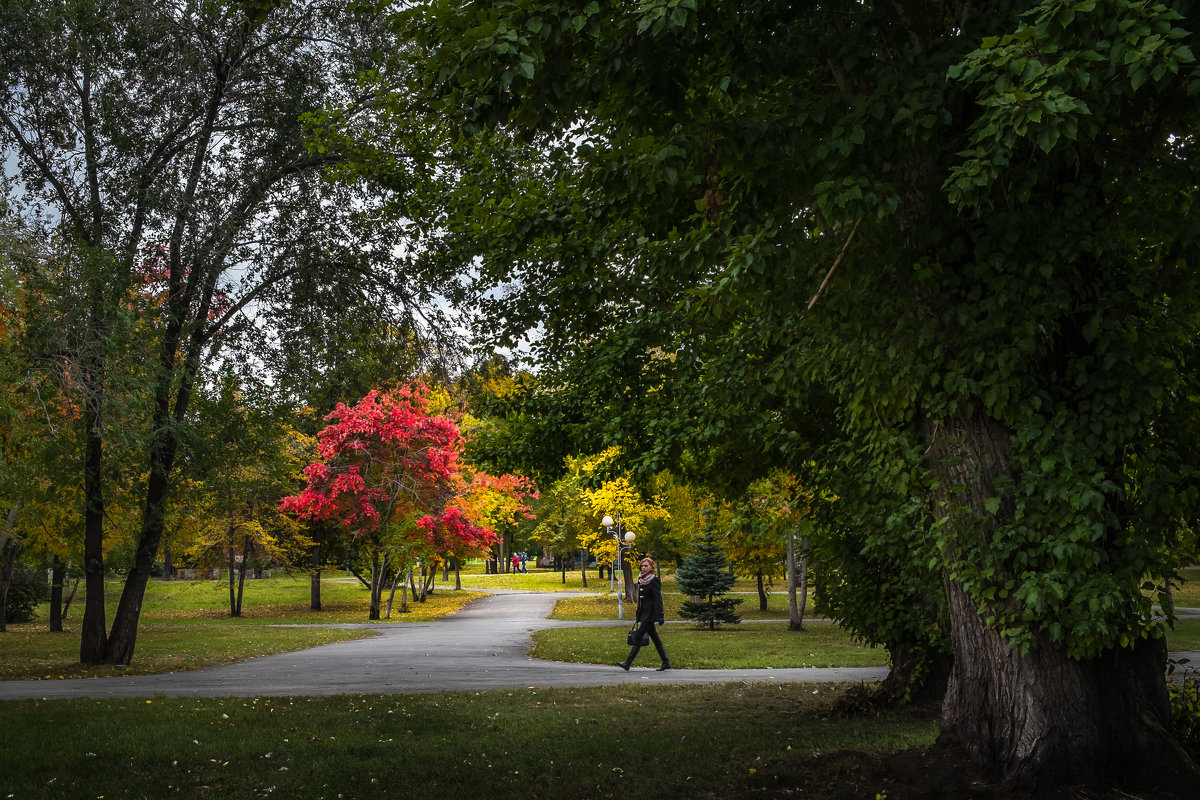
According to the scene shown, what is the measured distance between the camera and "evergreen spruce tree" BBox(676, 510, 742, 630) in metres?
24.2

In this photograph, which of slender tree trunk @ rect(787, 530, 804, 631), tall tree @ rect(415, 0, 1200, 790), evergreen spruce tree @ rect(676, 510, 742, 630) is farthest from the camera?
evergreen spruce tree @ rect(676, 510, 742, 630)

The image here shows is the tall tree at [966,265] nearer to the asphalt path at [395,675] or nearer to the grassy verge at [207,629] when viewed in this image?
the asphalt path at [395,675]

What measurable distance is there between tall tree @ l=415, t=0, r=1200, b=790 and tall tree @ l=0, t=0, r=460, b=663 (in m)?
8.78

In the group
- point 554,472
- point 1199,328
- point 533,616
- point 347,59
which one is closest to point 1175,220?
point 1199,328

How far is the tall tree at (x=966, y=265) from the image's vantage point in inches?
182

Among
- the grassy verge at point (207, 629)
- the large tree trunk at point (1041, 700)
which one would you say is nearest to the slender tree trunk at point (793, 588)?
the grassy verge at point (207, 629)

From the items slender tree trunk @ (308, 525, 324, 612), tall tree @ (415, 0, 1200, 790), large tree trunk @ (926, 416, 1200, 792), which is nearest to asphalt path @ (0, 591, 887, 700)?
large tree trunk @ (926, 416, 1200, 792)

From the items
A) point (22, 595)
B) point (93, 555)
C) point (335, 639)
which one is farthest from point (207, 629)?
point (93, 555)

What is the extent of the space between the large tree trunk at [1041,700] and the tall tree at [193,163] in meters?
9.57

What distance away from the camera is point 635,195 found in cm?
559

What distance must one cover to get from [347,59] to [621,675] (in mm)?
10690

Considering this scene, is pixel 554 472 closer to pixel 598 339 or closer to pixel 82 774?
pixel 598 339

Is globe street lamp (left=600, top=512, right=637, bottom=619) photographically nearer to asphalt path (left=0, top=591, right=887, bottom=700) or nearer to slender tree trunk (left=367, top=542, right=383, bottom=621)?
slender tree trunk (left=367, top=542, right=383, bottom=621)

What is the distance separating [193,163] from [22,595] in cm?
2388
